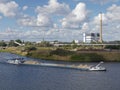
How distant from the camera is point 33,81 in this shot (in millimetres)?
90188

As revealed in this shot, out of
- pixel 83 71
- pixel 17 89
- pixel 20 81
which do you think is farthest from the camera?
pixel 83 71

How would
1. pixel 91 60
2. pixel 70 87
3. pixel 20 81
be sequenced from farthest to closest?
pixel 91 60 < pixel 20 81 < pixel 70 87

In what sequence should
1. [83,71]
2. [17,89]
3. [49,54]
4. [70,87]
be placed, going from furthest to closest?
Answer: 1. [49,54]
2. [83,71]
3. [70,87]
4. [17,89]

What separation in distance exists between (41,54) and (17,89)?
397 ft

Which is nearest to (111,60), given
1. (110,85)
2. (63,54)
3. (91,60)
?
(91,60)

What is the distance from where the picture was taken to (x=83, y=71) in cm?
12144

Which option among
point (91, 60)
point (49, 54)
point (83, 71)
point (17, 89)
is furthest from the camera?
point (49, 54)

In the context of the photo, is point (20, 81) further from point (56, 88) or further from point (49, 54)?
point (49, 54)

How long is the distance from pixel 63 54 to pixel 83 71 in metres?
60.0

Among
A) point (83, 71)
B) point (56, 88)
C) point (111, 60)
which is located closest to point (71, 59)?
point (111, 60)

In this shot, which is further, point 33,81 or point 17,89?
point 33,81

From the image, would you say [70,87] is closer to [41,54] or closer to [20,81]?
[20,81]

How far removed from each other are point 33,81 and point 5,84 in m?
9.99

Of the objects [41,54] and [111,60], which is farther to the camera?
[41,54]
